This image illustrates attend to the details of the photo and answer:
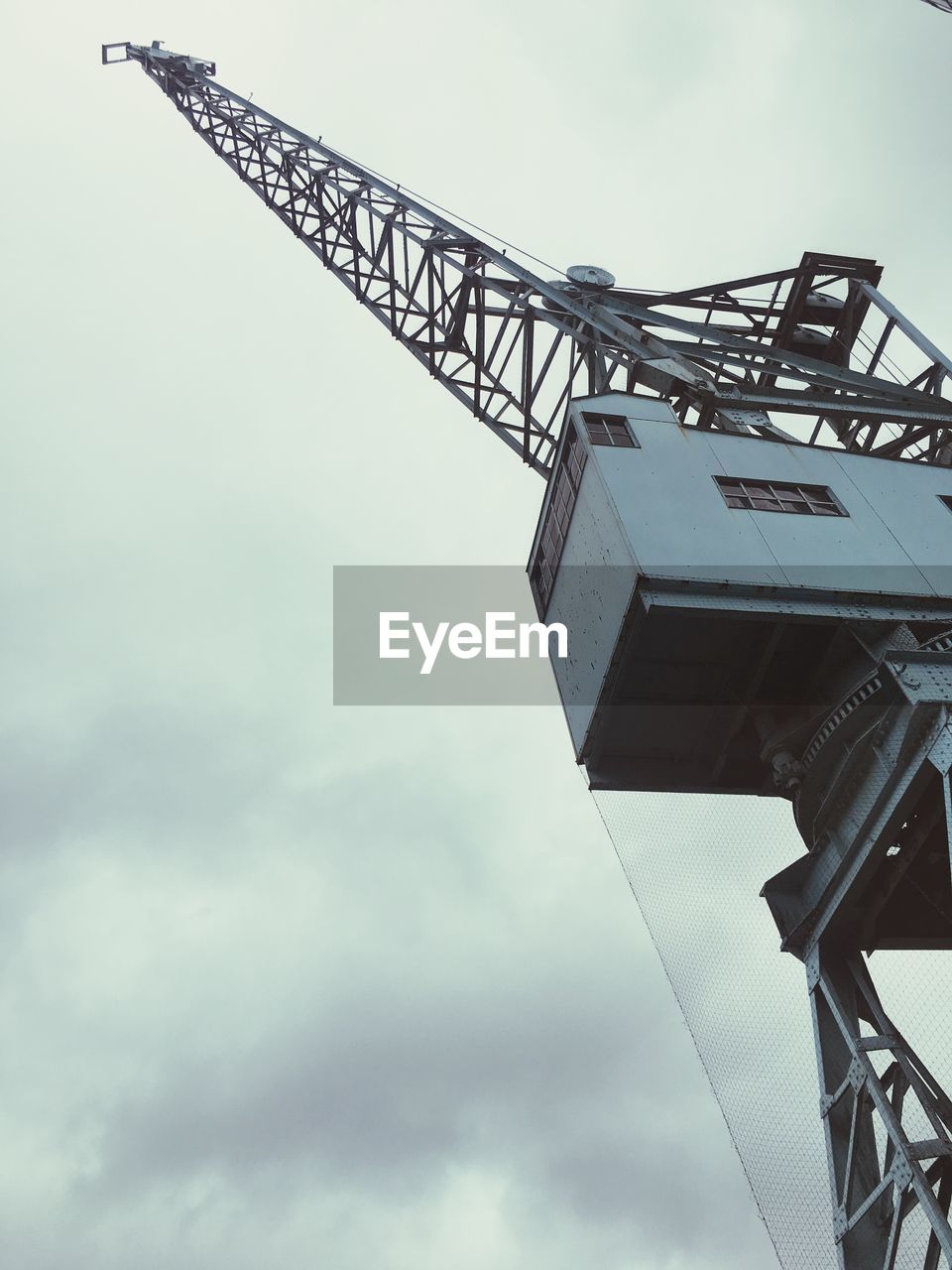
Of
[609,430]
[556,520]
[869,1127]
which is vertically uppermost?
[609,430]

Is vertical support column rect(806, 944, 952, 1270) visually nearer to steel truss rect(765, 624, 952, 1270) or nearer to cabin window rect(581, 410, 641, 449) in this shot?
steel truss rect(765, 624, 952, 1270)

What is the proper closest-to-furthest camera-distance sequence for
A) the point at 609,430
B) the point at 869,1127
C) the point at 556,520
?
the point at 869,1127 → the point at 609,430 → the point at 556,520

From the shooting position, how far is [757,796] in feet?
48.5

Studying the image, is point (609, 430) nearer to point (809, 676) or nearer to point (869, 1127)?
point (809, 676)

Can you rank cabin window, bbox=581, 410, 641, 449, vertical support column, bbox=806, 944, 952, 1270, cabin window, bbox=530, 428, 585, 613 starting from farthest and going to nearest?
cabin window, bbox=530, 428, 585, 613, cabin window, bbox=581, 410, 641, 449, vertical support column, bbox=806, 944, 952, 1270

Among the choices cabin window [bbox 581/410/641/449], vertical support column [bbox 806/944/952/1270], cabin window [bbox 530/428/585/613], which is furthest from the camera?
cabin window [bbox 530/428/585/613]

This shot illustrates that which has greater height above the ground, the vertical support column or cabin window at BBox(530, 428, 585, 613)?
cabin window at BBox(530, 428, 585, 613)

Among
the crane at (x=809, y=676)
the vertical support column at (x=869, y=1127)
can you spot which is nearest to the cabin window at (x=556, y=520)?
the crane at (x=809, y=676)

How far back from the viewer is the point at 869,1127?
38.3 ft

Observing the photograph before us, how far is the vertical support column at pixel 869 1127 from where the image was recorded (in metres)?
10.5

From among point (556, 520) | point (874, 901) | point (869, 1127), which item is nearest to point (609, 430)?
point (556, 520)

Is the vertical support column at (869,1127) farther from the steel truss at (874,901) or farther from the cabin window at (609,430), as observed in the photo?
the cabin window at (609,430)

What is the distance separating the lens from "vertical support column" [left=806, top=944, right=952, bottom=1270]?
34.4ft

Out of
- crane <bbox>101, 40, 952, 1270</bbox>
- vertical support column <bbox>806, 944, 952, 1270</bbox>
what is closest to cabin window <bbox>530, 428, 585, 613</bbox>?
crane <bbox>101, 40, 952, 1270</bbox>
